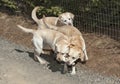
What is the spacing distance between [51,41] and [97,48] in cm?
146

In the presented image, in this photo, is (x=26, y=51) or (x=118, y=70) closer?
(x=118, y=70)

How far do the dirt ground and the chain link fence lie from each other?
20cm

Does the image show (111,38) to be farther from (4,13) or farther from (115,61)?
(4,13)

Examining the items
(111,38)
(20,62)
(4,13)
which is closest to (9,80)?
(20,62)

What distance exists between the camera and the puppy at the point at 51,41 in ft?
27.6

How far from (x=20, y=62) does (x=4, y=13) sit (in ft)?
16.2

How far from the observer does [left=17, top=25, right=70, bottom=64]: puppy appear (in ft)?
27.6

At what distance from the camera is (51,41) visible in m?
9.08

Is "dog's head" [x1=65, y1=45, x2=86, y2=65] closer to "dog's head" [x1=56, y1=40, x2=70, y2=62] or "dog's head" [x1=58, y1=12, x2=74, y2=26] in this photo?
"dog's head" [x1=56, y1=40, x2=70, y2=62]

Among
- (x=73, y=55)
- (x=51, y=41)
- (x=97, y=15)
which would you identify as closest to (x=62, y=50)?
(x=73, y=55)

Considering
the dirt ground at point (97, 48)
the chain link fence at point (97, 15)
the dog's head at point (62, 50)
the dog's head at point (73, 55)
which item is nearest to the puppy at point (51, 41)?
the dog's head at point (62, 50)

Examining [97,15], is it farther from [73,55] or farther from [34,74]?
[34,74]

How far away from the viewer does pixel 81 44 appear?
866cm

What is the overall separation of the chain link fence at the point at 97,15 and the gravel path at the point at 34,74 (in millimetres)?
1825
